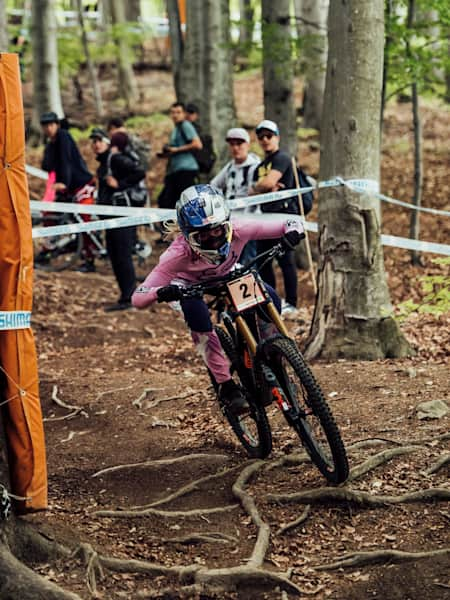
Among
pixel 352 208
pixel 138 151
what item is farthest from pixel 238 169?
pixel 138 151

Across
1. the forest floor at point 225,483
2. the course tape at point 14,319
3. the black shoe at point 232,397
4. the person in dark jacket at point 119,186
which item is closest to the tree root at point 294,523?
the forest floor at point 225,483

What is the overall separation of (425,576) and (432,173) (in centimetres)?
1638

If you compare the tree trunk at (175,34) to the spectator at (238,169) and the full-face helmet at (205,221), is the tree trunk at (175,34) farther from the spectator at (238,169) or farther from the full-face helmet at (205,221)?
the full-face helmet at (205,221)

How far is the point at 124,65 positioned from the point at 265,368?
24917 mm

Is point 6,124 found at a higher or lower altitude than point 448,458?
higher

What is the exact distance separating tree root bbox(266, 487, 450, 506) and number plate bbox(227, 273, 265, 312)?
118 cm

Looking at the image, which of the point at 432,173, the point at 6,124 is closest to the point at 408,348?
the point at 6,124

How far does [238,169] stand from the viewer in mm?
10328

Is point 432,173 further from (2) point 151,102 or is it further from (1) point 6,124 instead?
(1) point 6,124

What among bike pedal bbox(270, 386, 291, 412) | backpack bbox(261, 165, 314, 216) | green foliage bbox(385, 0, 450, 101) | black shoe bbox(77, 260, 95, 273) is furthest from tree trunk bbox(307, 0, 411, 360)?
black shoe bbox(77, 260, 95, 273)

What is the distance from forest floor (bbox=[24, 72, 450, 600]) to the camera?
4.36 m

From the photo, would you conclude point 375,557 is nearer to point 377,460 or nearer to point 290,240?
point 377,460

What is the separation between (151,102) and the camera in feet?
97.8

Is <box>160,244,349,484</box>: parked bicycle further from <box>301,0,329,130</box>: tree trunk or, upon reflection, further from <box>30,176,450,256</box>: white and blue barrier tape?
<box>301,0,329,130</box>: tree trunk
